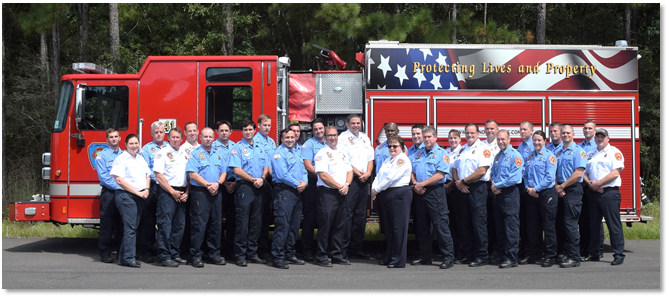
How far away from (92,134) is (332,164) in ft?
11.2

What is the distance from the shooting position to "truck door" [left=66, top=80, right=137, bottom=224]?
9.21m

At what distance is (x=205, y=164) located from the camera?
816 cm

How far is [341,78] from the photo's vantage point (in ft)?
31.7

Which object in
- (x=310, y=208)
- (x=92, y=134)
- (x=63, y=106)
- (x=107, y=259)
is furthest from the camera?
(x=63, y=106)

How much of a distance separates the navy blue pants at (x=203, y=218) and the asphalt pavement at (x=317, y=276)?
248mm

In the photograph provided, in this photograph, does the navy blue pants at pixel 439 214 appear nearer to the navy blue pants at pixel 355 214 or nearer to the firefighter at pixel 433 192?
the firefighter at pixel 433 192

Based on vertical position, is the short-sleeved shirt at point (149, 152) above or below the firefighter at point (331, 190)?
above

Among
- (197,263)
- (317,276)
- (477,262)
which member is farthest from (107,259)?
(477,262)

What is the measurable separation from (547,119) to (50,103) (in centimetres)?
1555

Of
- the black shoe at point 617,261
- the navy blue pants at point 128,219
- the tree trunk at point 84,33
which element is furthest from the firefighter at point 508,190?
the tree trunk at point 84,33

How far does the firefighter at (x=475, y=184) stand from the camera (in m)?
8.41

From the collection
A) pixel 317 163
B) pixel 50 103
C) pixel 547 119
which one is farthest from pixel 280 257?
pixel 50 103

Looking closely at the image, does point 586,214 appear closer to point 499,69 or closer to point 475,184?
point 475,184

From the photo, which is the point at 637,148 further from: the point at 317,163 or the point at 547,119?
the point at 317,163
